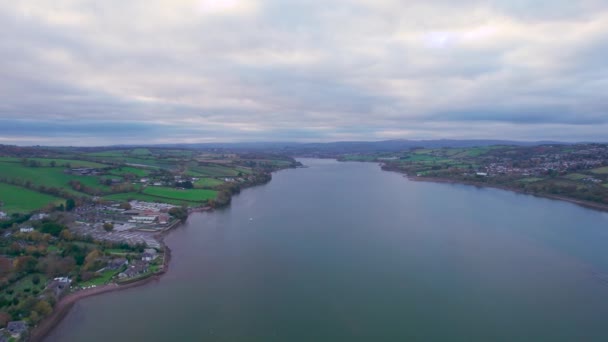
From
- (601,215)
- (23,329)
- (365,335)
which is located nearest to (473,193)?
(601,215)

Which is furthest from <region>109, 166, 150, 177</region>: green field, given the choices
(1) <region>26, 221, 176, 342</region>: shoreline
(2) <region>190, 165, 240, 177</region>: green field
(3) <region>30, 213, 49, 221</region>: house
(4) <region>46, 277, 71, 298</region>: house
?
(4) <region>46, 277, 71, 298</region>: house

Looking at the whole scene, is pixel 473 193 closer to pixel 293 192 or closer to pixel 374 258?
pixel 293 192

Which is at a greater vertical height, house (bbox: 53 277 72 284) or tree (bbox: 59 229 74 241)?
tree (bbox: 59 229 74 241)

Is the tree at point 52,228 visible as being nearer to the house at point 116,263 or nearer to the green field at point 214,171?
the house at point 116,263

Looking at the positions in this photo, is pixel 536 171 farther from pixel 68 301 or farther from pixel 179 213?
pixel 68 301

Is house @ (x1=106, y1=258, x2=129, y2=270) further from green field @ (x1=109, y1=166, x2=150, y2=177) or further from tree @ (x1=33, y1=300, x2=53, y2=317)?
green field @ (x1=109, y1=166, x2=150, y2=177)

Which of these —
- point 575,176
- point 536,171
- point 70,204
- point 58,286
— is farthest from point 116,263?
point 536,171

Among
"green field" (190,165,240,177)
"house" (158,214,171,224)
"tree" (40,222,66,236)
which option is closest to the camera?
"tree" (40,222,66,236)
